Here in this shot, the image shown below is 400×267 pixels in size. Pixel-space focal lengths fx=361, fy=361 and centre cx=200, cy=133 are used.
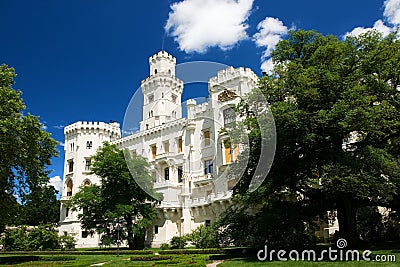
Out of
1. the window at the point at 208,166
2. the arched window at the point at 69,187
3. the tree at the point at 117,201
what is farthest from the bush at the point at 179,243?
the arched window at the point at 69,187

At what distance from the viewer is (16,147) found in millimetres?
22453

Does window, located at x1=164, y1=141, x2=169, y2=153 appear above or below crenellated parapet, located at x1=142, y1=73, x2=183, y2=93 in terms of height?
below

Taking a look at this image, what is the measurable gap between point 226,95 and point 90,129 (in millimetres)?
25166

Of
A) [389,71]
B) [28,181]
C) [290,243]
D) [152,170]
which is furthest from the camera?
[152,170]

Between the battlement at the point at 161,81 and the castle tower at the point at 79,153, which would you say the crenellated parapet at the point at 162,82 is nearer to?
the battlement at the point at 161,81

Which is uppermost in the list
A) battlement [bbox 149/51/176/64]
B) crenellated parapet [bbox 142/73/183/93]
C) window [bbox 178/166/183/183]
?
battlement [bbox 149/51/176/64]

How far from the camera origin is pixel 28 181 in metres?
24.7

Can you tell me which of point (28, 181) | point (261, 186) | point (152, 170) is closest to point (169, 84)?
point (152, 170)

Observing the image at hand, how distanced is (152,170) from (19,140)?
24706 millimetres

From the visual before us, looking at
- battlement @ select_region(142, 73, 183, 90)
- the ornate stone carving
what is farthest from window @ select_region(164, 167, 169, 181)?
battlement @ select_region(142, 73, 183, 90)

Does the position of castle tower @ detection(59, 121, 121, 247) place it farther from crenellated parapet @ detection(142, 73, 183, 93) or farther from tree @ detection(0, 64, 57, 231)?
tree @ detection(0, 64, 57, 231)

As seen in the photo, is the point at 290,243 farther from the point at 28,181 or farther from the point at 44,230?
the point at 44,230

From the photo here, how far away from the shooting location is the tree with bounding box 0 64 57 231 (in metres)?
22.2

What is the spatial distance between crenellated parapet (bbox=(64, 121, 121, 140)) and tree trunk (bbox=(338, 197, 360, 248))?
4303cm
